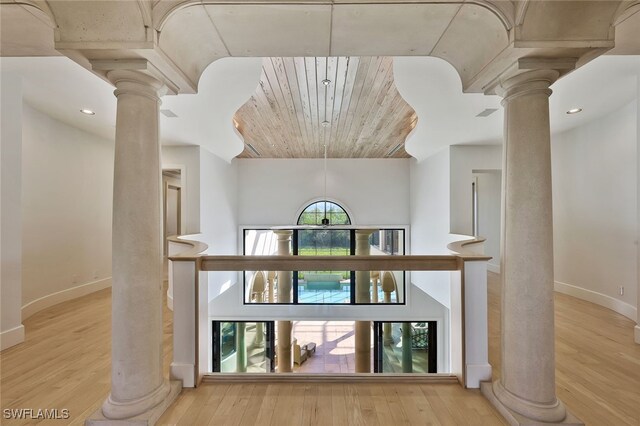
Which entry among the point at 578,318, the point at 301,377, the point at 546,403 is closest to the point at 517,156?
the point at 546,403

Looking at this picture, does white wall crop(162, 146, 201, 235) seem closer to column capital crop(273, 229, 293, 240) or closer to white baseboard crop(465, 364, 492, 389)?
column capital crop(273, 229, 293, 240)

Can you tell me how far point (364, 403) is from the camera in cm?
215

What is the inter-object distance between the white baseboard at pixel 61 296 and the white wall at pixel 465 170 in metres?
6.57

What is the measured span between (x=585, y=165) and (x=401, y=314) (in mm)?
4453

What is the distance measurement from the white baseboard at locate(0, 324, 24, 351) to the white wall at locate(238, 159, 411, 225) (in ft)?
Result: 16.7

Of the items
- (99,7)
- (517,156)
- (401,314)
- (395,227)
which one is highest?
(99,7)

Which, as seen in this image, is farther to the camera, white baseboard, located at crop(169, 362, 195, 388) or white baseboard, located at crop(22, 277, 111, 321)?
white baseboard, located at crop(22, 277, 111, 321)

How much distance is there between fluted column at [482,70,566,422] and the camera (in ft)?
6.35

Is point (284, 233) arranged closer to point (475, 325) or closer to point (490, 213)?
point (490, 213)

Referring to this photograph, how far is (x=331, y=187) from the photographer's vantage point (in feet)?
26.3

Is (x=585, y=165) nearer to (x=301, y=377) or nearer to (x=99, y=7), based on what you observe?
(x=301, y=377)

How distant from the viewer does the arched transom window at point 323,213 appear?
8141 millimetres

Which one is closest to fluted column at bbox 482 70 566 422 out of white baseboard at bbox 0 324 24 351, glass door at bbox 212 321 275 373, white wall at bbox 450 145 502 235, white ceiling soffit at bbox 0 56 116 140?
white ceiling soffit at bbox 0 56 116 140

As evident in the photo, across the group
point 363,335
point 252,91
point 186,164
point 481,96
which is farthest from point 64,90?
point 363,335
